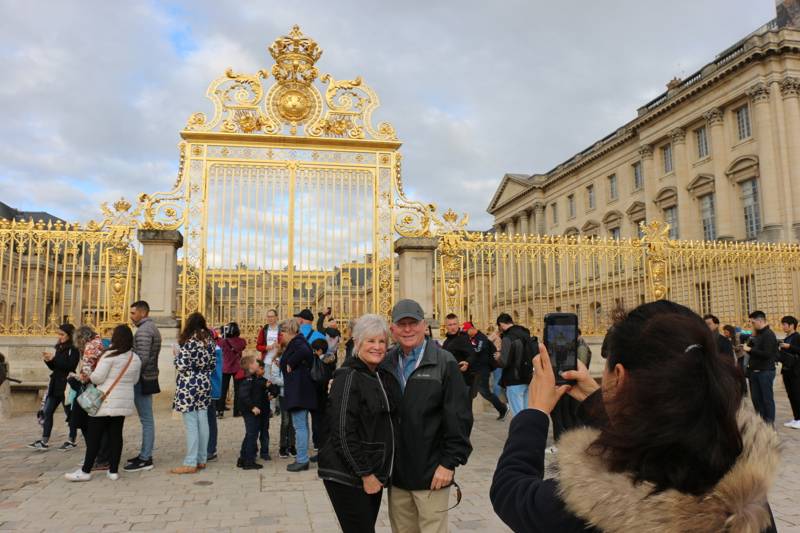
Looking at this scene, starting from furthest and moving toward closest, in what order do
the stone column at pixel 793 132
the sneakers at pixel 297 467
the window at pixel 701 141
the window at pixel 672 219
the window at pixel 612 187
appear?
the window at pixel 612 187 < the window at pixel 672 219 < the window at pixel 701 141 < the stone column at pixel 793 132 < the sneakers at pixel 297 467

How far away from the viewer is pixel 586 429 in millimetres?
1438

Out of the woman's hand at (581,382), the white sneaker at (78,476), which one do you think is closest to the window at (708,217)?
the white sneaker at (78,476)

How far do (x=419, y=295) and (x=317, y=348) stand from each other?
413 cm

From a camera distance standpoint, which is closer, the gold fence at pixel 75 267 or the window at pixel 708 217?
the gold fence at pixel 75 267

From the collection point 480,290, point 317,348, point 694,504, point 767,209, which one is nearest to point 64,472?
point 317,348

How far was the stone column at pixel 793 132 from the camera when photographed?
26.0 m

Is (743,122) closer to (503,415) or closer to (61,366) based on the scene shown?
(503,415)

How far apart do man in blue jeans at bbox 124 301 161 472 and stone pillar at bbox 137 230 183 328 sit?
3.04m

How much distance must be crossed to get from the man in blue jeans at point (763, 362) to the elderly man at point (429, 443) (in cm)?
719

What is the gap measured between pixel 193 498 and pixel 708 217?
32.8m

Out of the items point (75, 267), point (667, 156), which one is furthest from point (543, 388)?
point (667, 156)

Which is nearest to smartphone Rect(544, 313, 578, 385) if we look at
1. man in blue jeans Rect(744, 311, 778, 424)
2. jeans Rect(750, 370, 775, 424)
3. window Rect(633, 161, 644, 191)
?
man in blue jeans Rect(744, 311, 778, 424)

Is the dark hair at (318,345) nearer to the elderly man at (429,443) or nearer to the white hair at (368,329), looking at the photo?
the white hair at (368,329)

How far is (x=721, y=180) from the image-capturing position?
1165 inches
